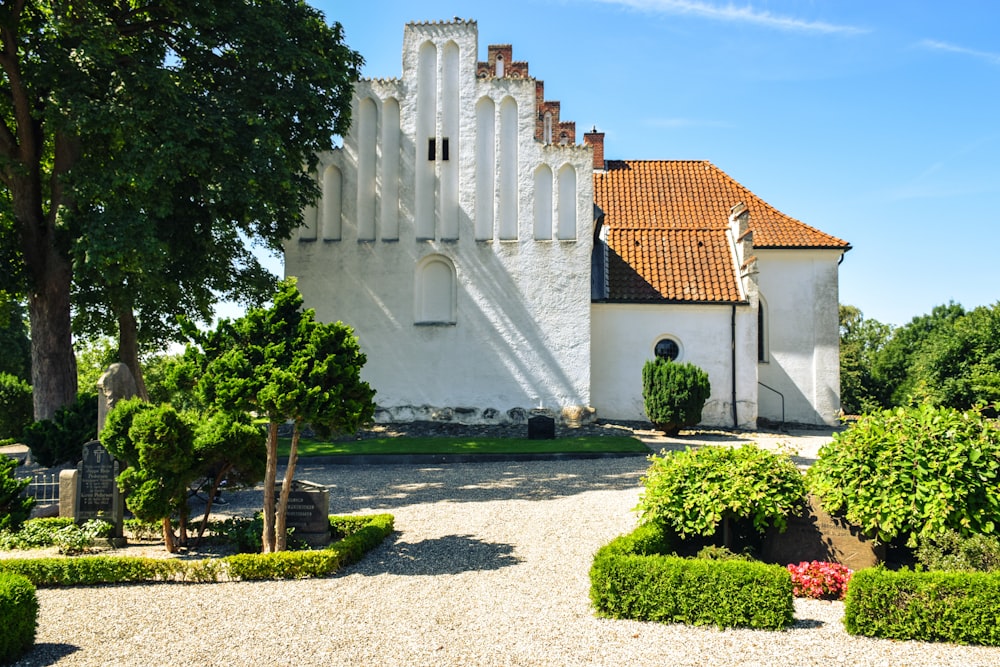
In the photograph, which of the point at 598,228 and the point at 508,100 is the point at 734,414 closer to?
the point at 598,228

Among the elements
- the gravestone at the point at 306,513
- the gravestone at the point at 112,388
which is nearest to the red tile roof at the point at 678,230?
the gravestone at the point at 306,513

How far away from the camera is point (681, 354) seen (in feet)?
80.2

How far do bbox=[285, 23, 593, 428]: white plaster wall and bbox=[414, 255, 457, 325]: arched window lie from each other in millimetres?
365

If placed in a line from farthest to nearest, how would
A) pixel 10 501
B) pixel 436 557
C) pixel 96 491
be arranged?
pixel 10 501, pixel 96 491, pixel 436 557

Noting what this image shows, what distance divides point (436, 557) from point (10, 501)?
6.33 meters

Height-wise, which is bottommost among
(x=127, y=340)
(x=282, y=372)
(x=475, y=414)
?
(x=475, y=414)

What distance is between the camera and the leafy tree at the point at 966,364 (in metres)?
25.8

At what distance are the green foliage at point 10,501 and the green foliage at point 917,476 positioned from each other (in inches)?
421

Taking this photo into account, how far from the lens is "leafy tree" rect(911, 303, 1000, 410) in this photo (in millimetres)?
25750

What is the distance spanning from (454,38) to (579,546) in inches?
701

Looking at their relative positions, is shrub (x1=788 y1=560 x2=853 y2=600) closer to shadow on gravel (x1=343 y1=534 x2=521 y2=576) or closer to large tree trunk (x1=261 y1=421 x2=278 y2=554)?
shadow on gravel (x1=343 y1=534 x2=521 y2=576)

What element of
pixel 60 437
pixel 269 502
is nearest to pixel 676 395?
pixel 269 502

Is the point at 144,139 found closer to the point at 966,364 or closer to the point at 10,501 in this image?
the point at 10,501

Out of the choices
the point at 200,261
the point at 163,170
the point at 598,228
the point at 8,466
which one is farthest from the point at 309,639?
the point at 598,228
